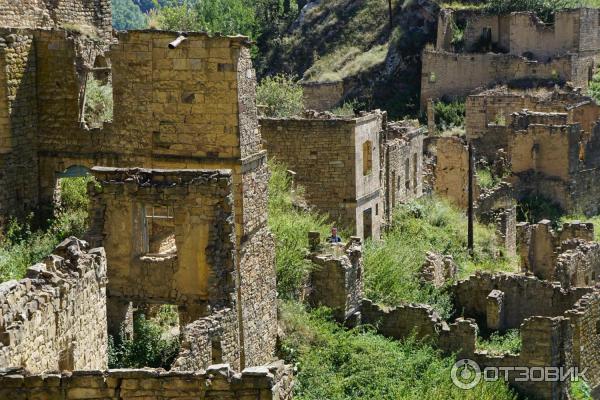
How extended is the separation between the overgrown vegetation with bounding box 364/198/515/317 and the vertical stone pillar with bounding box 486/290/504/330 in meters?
0.75

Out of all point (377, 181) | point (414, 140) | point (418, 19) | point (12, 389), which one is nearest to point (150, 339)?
point (12, 389)

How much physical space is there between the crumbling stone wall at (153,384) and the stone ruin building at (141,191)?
31 cm

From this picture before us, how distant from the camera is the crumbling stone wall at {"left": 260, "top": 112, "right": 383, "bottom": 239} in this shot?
27.5 metres

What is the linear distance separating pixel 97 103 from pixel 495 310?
8436mm

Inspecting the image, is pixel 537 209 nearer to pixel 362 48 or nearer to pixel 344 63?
pixel 344 63

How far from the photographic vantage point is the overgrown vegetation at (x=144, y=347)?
15828 mm

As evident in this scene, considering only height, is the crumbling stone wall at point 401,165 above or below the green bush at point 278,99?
below

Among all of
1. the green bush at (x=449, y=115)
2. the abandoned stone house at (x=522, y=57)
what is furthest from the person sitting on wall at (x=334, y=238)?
the abandoned stone house at (x=522, y=57)

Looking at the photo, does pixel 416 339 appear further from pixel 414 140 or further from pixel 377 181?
pixel 414 140

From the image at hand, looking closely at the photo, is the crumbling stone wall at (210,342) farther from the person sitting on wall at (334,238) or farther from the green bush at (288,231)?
the person sitting on wall at (334,238)

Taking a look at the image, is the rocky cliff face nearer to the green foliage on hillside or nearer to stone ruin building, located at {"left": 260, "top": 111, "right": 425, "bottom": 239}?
the green foliage on hillside

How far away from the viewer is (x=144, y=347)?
53.7ft

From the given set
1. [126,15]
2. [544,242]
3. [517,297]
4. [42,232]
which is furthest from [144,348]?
[126,15]

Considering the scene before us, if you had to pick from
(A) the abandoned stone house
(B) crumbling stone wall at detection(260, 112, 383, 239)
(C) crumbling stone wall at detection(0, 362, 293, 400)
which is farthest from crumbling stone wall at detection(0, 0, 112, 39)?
(A) the abandoned stone house
